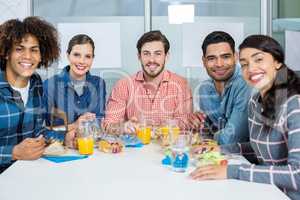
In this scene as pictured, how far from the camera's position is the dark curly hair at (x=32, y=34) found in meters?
Answer: 1.96

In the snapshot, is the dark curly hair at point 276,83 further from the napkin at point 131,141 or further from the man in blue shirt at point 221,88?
the napkin at point 131,141

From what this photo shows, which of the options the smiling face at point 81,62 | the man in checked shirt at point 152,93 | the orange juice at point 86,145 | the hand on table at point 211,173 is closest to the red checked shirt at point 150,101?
the man in checked shirt at point 152,93

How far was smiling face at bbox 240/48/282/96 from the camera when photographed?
1614 mm

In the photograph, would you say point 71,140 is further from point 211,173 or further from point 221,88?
point 221,88

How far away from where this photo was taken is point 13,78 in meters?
1.96

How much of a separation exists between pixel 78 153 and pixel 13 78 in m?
0.53

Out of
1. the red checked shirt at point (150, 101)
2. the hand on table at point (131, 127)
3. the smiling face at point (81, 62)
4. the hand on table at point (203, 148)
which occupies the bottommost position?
the hand on table at point (203, 148)

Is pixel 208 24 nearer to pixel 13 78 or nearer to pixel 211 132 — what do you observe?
pixel 211 132

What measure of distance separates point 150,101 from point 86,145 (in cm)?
81

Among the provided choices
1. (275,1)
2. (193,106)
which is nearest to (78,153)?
(193,106)

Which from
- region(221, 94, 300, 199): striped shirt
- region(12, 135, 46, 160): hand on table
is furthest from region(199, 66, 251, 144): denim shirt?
region(12, 135, 46, 160): hand on table

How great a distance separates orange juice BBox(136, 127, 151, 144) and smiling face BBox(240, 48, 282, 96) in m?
0.59

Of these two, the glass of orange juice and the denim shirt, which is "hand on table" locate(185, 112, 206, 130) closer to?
the denim shirt

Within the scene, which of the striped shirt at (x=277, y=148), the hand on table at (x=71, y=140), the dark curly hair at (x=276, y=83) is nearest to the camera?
the striped shirt at (x=277, y=148)
